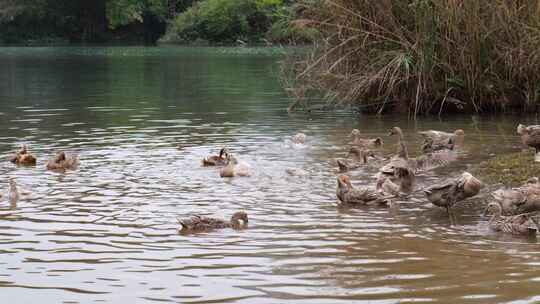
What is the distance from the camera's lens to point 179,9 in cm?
9500

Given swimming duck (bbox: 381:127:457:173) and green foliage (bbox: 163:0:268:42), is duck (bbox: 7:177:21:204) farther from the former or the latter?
green foliage (bbox: 163:0:268:42)

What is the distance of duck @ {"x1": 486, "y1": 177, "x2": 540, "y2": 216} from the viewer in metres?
10.2

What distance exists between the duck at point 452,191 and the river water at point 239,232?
0.24 meters

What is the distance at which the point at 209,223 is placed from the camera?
10164 mm

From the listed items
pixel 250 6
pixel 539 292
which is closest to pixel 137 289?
pixel 539 292

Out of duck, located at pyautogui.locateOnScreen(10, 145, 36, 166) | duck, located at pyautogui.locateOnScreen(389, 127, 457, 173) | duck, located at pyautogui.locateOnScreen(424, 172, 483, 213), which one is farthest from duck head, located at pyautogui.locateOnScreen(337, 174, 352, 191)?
duck, located at pyautogui.locateOnScreen(10, 145, 36, 166)

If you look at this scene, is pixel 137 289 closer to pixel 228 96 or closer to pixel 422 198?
pixel 422 198

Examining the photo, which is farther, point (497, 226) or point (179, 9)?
point (179, 9)

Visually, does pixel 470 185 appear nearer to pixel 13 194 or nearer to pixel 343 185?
pixel 343 185

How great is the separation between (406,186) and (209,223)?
3.37 meters

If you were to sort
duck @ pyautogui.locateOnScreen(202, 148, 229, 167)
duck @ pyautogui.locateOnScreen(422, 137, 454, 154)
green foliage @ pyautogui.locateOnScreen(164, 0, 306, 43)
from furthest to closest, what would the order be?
green foliage @ pyautogui.locateOnScreen(164, 0, 306, 43)
duck @ pyautogui.locateOnScreen(422, 137, 454, 154)
duck @ pyautogui.locateOnScreen(202, 148, 229, 167)

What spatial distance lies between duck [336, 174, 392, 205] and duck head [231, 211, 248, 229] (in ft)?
5.34

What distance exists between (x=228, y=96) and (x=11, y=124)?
9.25 m

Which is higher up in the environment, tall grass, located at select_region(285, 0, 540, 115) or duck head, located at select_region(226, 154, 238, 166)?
tall grass, located at select_region(285, 0, 540, 115)
